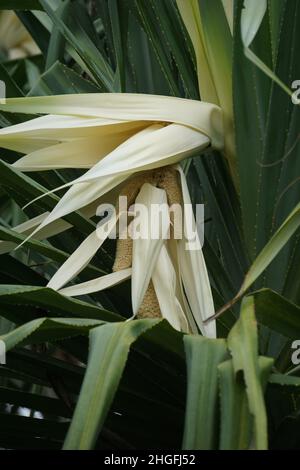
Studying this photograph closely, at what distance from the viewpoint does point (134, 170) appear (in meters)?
1.09

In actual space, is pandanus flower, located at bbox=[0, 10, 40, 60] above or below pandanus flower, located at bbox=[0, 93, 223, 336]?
above

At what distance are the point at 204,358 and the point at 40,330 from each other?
0.56 feet

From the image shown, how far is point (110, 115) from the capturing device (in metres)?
1.13

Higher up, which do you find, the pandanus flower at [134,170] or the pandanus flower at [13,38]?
the pandanus flower at [13,38]

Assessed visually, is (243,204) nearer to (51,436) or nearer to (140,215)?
(140,215)

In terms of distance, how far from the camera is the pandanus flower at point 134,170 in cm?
107

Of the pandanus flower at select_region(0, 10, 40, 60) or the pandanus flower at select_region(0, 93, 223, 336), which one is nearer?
the pandanus flower at select_region(0, 93, 223, 336)

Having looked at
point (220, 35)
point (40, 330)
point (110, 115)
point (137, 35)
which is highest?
point (137, 35)

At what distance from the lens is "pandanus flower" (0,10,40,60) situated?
2.97 metres

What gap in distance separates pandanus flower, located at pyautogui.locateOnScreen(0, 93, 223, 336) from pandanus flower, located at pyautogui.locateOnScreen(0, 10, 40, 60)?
1.86 metres

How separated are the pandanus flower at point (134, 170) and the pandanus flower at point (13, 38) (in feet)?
6.10

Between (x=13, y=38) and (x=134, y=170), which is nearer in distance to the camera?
(x=134, y=170)

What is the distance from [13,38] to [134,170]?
2119 mm
